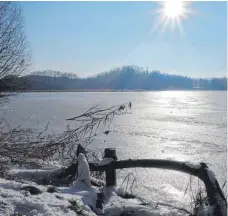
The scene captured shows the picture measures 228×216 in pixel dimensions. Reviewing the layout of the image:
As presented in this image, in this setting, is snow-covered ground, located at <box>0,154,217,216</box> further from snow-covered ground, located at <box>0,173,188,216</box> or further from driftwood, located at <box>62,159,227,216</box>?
driftwood, located at <box>62,159,227,216</box>

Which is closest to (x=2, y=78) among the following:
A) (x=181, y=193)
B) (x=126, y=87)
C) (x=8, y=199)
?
(x=181, y=193)

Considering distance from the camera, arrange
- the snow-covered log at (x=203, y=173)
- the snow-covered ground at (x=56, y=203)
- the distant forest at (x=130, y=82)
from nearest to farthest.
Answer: the snow-covered ground at (x=56, y=203), the snow-covered log at (x=203, y=173), the distant forest at (x=130, y=82)

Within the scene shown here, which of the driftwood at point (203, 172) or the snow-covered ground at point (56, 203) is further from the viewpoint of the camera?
the driftwood at point (203, 172)

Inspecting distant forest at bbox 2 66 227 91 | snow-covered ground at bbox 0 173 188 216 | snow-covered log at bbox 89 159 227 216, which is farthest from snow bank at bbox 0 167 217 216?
distant forest at bbox 2 66 227 91

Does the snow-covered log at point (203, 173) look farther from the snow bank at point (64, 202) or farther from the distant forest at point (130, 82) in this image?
the distant forest at point (130, 82)

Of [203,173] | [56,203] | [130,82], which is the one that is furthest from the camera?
[130,82]

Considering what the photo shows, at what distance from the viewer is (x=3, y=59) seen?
43.9 feet

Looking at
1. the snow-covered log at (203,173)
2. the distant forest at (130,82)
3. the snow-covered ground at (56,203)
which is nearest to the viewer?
the snow-covered ground at (56,203)

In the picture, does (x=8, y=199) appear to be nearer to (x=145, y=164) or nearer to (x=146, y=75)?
(x=145, y=164)

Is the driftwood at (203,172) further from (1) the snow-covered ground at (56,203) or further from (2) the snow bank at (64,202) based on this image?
(1) the snow-covered ground at (56,203)

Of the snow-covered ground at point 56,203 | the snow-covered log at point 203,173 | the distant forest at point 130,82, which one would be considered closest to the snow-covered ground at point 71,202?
the snow-covered ground at point 56,203

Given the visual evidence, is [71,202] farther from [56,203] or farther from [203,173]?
[203,173]

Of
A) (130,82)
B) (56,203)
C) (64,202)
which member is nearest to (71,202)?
(64,202)

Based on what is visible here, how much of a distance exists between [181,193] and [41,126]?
471 inches
